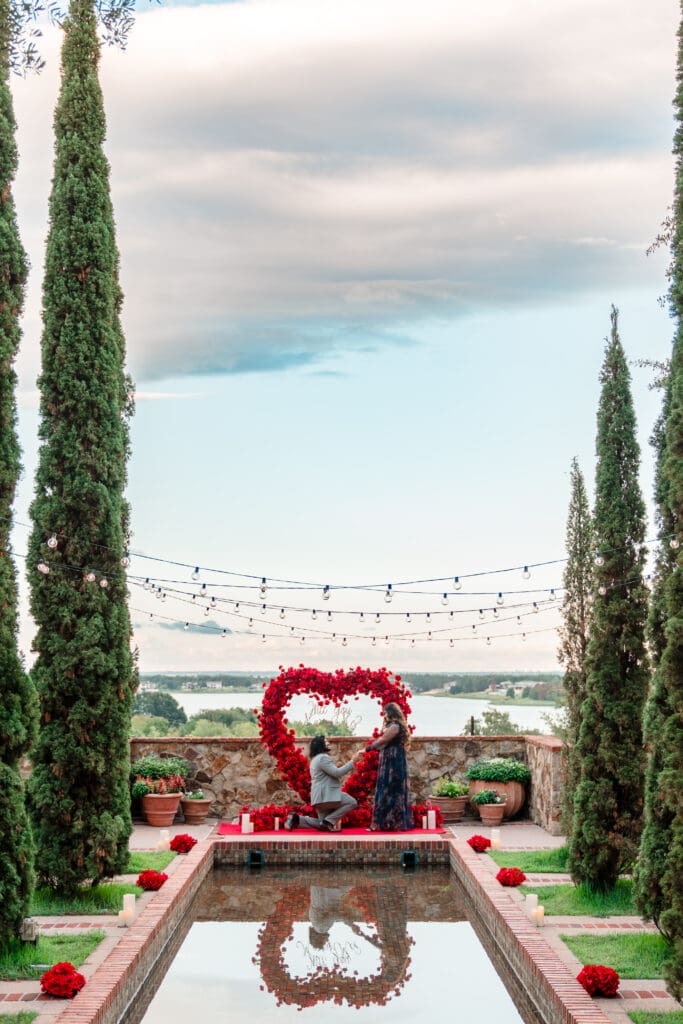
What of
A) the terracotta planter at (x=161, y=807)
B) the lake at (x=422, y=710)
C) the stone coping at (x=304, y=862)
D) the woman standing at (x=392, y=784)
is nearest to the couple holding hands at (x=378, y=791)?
the woman standing at (x=392, y=784)

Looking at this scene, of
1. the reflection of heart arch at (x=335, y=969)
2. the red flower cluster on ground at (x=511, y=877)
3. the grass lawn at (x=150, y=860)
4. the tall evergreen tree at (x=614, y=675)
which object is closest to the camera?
the reflection of heart arch at (x=335, y=969)

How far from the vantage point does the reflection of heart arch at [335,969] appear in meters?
7.32

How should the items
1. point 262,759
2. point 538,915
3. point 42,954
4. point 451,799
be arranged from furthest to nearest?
point 262,759 < point 451,799 < point 538,915 < point 42,954

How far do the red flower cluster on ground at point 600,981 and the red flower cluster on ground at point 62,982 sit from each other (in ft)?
10.4

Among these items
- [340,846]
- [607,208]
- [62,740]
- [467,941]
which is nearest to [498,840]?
[340,846]

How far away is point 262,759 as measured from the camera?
1557 centimetres

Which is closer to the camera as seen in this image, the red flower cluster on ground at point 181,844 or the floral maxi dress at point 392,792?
the red flower cluster on ground at point 181,844

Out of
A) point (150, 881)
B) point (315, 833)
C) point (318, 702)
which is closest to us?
point (150, 881)

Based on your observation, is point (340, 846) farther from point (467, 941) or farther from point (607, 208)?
point (607, 208)

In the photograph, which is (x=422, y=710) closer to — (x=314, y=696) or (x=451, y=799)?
(x=451, y=799)

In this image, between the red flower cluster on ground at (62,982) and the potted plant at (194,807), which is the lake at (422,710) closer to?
the potted plant at (194,807)

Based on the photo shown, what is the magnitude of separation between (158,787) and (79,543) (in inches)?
218

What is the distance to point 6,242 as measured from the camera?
323 inches

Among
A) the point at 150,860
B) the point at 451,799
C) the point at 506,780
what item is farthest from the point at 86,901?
the point at 506,780
